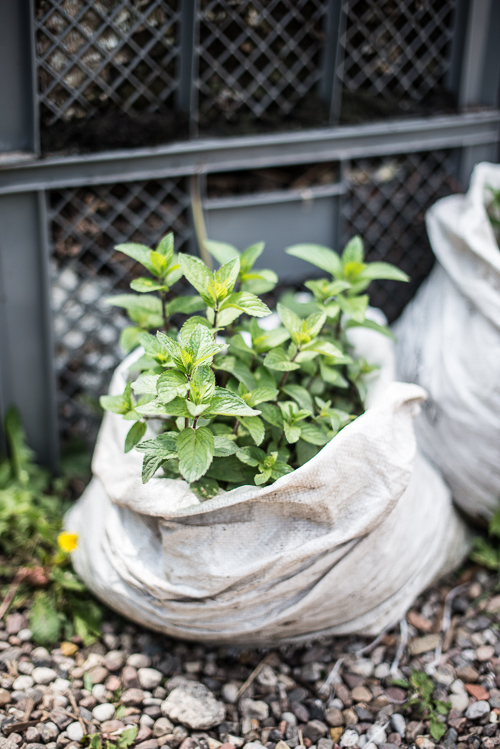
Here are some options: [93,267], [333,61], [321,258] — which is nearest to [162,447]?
[321,258]

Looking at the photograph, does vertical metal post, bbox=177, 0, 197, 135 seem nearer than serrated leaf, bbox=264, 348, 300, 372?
No

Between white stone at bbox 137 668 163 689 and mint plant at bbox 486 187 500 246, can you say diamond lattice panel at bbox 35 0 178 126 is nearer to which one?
mint plant at bbox 486 187 500 246

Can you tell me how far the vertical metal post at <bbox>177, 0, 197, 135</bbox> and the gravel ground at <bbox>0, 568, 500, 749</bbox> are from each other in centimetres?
152

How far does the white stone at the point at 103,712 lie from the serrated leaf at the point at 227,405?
2.57ft

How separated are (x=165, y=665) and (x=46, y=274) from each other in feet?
3.73

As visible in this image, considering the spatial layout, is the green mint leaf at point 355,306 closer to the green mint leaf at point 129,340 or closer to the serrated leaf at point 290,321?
the serrated leaf at point 290,321

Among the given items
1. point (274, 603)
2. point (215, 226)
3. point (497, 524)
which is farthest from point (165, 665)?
point (215, 226)

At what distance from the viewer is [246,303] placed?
136 cm

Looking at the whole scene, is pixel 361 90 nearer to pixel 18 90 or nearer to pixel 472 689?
pixel 18 90

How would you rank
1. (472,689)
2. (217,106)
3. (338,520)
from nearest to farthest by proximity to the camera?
(338,520) < (472,689) < (217,106)

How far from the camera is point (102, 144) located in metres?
1.88

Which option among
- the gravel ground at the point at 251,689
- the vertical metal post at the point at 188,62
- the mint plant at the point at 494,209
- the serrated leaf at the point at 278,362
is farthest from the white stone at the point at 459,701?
the vertical metal post at the point at 188,62

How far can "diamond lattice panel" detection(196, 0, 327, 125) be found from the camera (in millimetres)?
1933

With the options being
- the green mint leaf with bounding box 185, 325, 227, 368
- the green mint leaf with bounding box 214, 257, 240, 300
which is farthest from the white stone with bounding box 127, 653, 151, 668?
the green mint leaf with bounding box 214, 257, 240, 300
